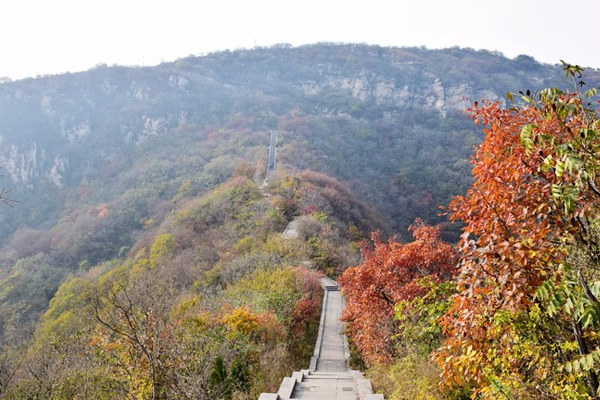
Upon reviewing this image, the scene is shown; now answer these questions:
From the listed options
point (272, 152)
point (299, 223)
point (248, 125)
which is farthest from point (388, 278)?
point (248, 125)

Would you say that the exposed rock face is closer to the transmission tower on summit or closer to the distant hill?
the distant hill

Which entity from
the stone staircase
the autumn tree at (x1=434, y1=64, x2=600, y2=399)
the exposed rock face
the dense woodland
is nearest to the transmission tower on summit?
the dense woodland

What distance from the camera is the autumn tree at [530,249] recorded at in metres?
3.39

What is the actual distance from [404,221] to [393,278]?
3756cm

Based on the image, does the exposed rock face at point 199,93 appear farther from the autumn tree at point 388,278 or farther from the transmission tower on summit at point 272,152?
the autumn tree at point 388,278

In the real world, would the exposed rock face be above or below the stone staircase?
above

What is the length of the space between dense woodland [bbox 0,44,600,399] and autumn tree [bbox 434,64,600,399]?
3 cm

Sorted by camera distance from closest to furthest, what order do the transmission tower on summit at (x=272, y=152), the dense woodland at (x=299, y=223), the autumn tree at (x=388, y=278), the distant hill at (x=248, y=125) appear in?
the dense woodland at (x=299, y=223), the autumn tree at (x=388, y=278), the transmission tower on summit at (x=272, y=152), the distant hill at (x=248, y=125)

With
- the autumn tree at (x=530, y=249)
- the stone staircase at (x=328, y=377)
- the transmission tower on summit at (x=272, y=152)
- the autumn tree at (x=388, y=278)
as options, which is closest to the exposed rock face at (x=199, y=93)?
the transmission tower on summit at (x=272, y=152)

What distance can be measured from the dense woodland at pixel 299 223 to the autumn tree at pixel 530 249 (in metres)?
0.03

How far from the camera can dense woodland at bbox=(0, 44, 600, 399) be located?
3838mm

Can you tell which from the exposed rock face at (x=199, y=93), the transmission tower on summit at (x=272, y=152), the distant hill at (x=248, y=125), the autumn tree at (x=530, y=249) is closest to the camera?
the autumn tree at (x=530, y=249)

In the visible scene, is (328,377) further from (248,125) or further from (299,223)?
(248,125)

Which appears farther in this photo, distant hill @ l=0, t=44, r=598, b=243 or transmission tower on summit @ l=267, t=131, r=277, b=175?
distant hill @ l=0, t=44, r=598, b=243
